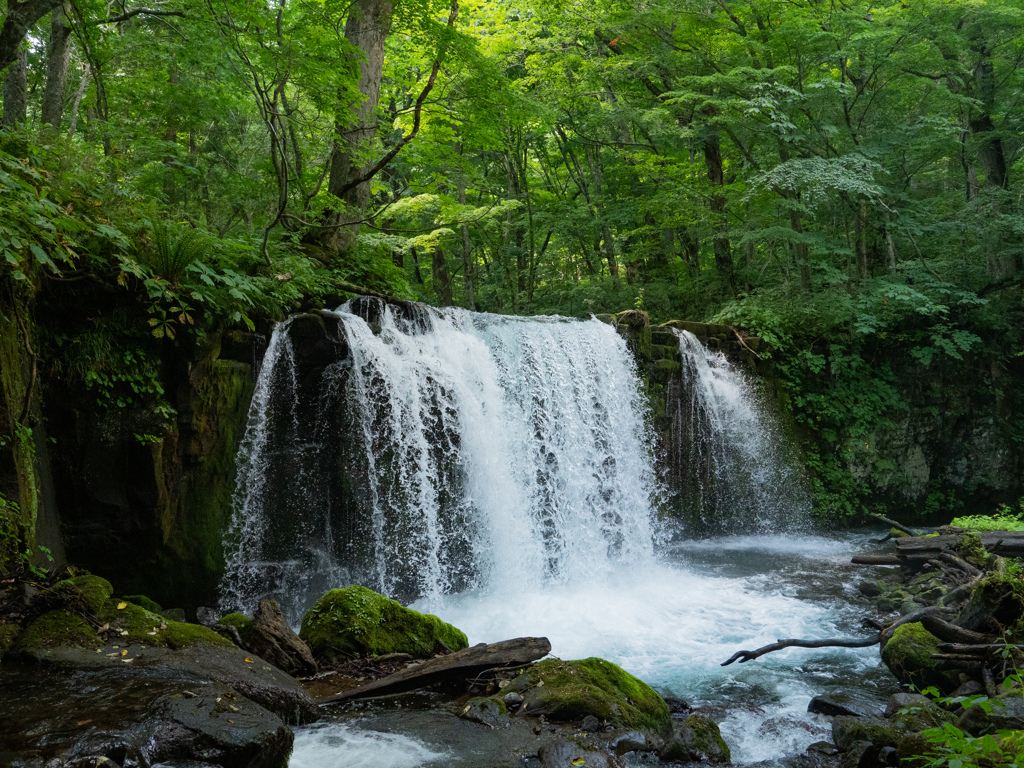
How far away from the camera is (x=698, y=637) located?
666 cm

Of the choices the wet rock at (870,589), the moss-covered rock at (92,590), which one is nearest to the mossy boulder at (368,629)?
the moss-covered rock at (92,590)

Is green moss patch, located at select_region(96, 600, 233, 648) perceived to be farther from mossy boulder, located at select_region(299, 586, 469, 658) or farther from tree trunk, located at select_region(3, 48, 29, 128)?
tree trunk, located at select_region(3, 48, 29, 128)

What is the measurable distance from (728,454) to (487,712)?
8.86m

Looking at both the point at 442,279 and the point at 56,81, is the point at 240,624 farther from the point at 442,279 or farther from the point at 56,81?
the point at 442,279

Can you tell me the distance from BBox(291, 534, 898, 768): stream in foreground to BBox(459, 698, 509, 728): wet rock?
0.42 ft

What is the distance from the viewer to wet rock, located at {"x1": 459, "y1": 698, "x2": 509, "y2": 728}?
13.3 ft

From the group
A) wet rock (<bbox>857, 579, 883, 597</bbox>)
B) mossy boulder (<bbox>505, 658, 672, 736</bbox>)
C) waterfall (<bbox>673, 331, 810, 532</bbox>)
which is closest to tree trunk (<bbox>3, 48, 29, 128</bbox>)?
mossy boulder (<bbox>505, 658, 672, 736</bbox>)

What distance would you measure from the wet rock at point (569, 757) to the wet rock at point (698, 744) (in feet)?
1.62

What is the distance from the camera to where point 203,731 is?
290 centimetres

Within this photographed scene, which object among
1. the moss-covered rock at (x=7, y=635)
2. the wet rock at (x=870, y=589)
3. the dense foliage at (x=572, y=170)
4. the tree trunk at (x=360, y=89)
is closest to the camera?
the moss-covered rock at (x=7, y=635)

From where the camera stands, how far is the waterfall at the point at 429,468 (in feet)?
23.7

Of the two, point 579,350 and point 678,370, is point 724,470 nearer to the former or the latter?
point 678,370

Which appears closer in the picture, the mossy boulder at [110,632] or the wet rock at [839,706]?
the mossy boulder at [110,632]

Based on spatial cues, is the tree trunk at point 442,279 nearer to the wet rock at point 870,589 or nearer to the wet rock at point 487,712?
the wet rock at point 870,589
